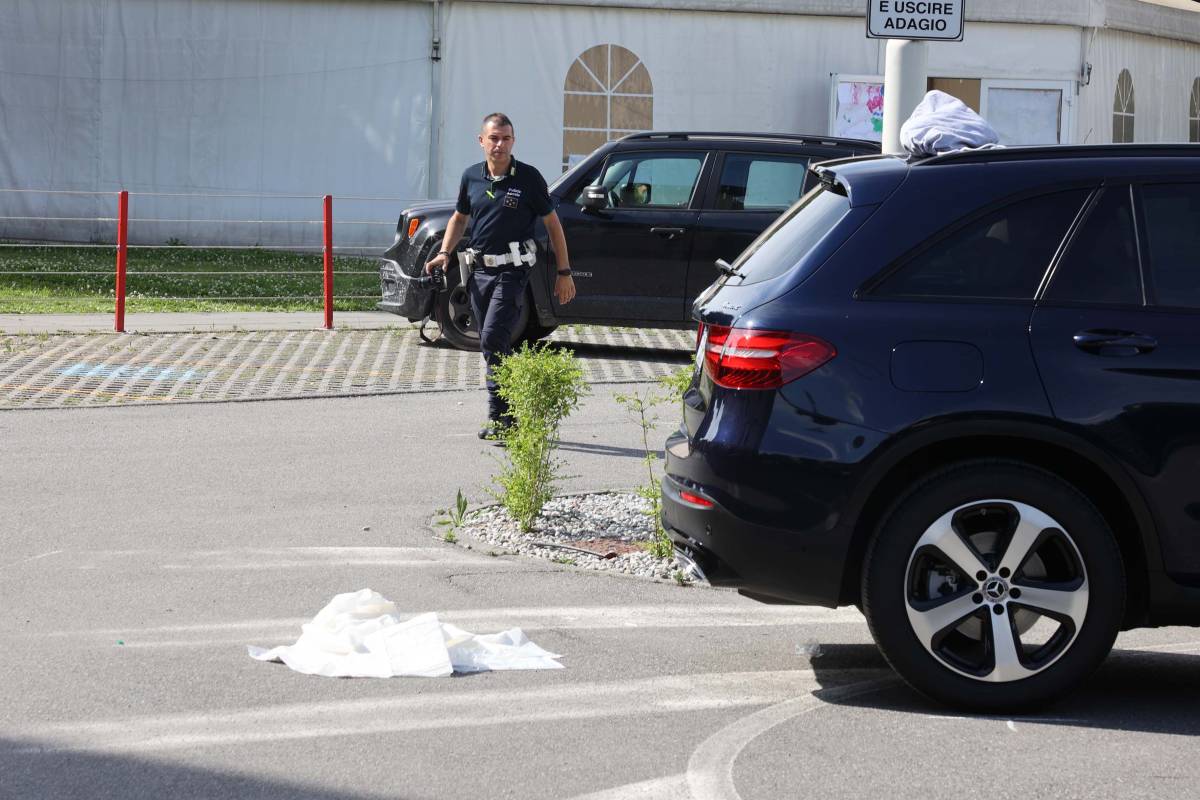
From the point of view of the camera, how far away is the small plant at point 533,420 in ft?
A: 26.5

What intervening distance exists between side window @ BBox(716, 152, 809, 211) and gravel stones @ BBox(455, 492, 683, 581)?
232 inches

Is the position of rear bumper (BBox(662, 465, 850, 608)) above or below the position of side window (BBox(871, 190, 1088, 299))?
below

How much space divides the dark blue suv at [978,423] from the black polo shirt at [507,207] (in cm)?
465

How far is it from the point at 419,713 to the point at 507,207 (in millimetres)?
5141

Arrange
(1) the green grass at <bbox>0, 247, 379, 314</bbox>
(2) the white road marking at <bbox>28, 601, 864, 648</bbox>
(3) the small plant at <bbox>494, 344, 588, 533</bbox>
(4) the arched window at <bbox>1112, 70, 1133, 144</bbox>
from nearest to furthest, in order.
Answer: (2) the white road marking at <bbox>28, 601, 864, 648</bbox> → (3) the small plant at <bbox>494, 344, 588, 533</bbox> → (1) the green grass at <bbox>0, 247, 379, 314</bbox> → (4) the arched window at <bbox>1112, 70, 1133, 144</bbox>

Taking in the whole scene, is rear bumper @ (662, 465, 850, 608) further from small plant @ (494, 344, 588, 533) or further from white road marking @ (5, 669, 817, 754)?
→ small plant @ (494, 344, 588, 533)

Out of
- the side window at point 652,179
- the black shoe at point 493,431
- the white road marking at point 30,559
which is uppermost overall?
the side window at point 652,179

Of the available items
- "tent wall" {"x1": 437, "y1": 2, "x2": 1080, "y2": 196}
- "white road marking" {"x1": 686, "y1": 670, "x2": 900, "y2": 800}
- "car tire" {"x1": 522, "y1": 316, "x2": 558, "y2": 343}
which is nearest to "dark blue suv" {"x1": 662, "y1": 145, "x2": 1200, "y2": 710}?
"white road marking" {"x1": 686, "y1": 670, "x2": 900, "y2": 800}

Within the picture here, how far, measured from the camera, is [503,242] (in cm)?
1010

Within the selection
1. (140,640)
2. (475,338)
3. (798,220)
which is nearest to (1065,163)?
(798,220)

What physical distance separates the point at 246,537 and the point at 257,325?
8719 millimetres

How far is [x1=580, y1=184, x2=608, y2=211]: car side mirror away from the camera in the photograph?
47.0ft

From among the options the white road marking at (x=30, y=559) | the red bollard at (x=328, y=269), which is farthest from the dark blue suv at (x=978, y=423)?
the red bollard at (x=328, y=269)

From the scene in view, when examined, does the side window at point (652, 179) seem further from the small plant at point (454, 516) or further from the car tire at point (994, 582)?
the car tire at point (994, 582)
